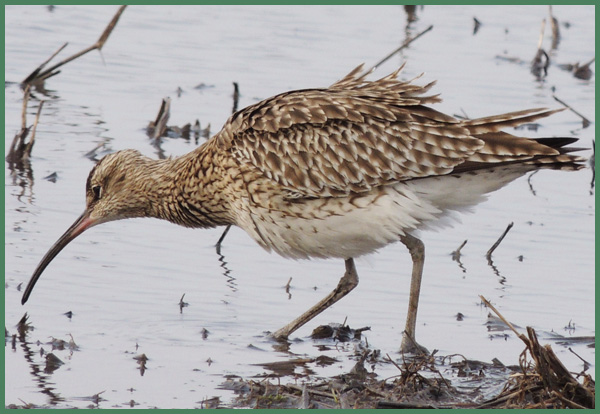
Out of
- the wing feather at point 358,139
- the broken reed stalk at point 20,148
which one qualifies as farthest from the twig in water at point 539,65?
the wing feather at point 358,139

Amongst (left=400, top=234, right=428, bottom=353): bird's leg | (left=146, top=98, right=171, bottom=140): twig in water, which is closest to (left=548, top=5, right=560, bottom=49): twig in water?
(left=146, top=98, right=171, bottom=140): twig in water

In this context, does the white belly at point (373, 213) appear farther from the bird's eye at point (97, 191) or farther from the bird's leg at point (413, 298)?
the bird's eye at point (97, 191)

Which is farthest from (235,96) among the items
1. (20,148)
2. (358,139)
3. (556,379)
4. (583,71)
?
(556,379)

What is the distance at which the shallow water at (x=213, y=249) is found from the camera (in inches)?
331

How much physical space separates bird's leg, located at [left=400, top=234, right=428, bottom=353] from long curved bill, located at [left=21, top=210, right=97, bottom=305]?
8.42 feet

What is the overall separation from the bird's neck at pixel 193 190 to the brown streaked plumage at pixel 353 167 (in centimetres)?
1

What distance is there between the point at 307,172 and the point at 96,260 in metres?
2.30

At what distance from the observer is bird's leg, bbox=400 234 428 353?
8586 millimetres

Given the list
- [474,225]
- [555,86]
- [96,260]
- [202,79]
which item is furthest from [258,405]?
[555,86]

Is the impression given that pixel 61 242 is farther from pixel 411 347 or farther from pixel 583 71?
pixel 583 71

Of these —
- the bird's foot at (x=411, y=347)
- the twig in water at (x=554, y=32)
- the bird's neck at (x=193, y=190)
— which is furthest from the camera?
the twig in water at (x=554, y=32)

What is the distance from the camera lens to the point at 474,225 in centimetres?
1148

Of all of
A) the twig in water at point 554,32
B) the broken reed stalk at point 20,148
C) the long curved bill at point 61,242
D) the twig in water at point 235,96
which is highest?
the twig in water at point 554,32

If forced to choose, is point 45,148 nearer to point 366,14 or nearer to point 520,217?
point 520,217
